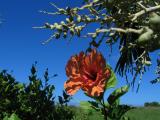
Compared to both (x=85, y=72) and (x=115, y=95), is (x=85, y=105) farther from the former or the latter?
(x=85, y=72)

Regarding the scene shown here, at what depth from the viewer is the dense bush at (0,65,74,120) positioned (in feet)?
21.2

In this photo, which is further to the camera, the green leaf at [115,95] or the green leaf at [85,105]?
the green leaf at [85,105]

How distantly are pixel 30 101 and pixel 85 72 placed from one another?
2694 millimetres

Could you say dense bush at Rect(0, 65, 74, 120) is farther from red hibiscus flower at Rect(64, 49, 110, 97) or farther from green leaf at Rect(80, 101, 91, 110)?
red hibiscus flower at Rect(64, 49, 110, 97)

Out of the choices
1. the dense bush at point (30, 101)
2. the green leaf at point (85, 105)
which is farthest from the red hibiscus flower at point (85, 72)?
the dense bush at point (30, 101)

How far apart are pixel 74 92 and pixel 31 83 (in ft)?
9.12

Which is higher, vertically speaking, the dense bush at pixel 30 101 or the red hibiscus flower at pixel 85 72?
the dense bush at pixel 30 101

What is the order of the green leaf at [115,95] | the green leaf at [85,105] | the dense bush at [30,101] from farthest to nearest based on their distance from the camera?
the dense bush at [30,101] < the green leaf at [85,105] < the green leaf at [115,95]

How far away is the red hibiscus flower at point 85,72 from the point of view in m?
3.88

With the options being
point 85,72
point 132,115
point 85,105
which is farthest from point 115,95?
point 132,115

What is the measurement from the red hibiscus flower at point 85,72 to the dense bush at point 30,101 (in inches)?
102

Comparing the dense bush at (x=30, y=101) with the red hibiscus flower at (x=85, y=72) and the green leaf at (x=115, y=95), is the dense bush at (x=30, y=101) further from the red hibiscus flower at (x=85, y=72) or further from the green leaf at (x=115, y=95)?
the red hibiscus flower at (x=85, y=72)

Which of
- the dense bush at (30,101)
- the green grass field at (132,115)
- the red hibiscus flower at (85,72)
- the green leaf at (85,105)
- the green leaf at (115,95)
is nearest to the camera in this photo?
the red hibiscus flower at (85,72)

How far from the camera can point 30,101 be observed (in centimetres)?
650
